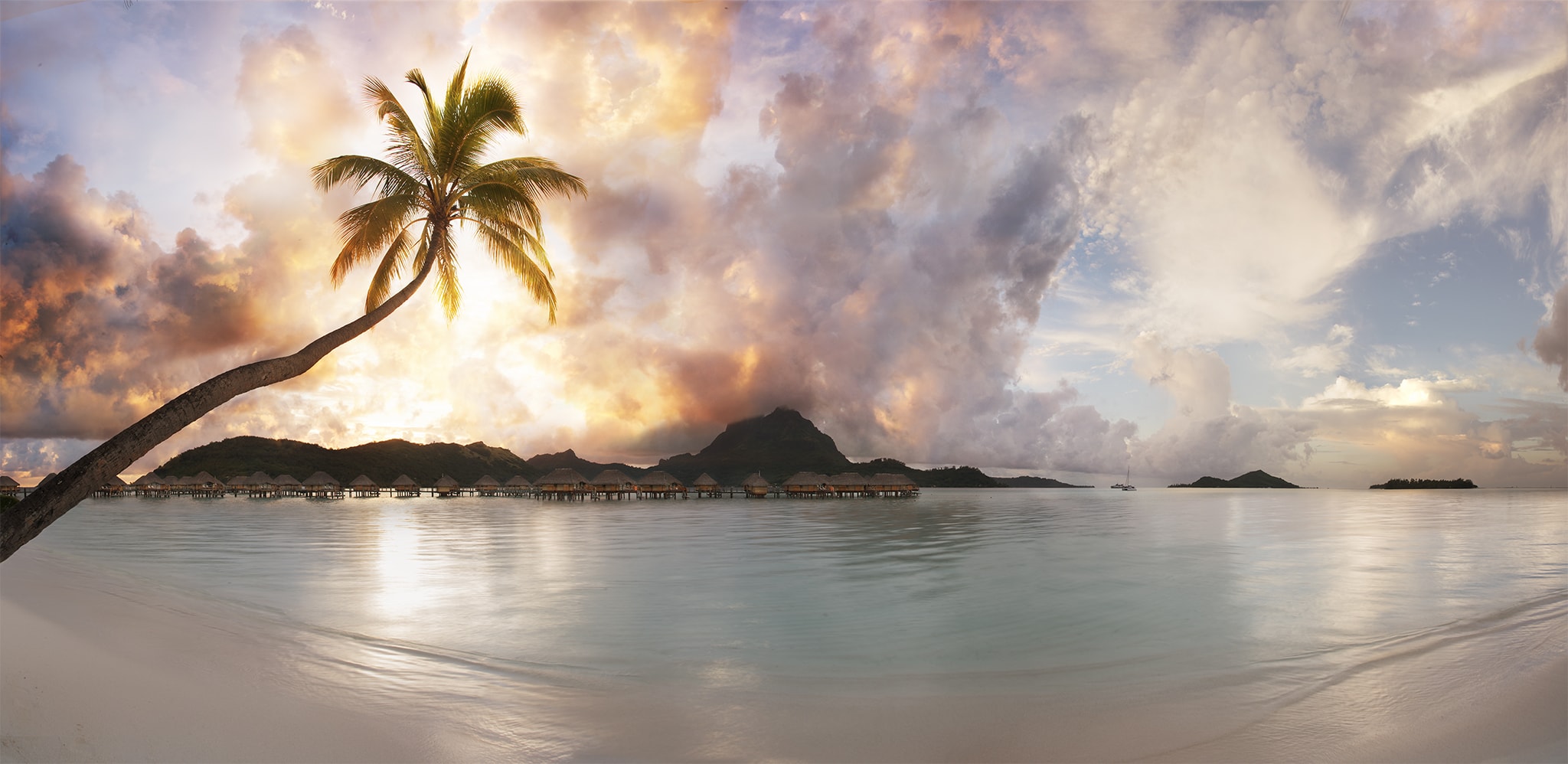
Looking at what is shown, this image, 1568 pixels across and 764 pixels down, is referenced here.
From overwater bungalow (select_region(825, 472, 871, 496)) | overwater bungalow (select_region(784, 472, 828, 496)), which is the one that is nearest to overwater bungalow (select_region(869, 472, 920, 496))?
overwater bungalow (select_region(825, 472, 871, 496))

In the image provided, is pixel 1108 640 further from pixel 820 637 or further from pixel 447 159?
pixel 447 159

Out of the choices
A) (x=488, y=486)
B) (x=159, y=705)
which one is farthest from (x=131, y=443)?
(x=488, y=486)

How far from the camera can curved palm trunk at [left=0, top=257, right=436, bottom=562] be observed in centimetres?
355

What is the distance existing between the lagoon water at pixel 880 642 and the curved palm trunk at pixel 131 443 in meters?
2.38

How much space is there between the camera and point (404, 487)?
262 ft

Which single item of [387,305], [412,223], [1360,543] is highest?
[412,223]

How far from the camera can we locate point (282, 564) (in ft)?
47.6

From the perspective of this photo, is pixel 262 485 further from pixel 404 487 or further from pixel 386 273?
pixel 386 273

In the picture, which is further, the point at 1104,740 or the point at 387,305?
the point at 387,305

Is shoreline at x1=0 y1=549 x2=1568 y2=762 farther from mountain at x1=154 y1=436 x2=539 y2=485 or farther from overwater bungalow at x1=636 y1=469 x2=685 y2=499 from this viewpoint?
mountain at x1=154 y1=436 x2=539 y2=485

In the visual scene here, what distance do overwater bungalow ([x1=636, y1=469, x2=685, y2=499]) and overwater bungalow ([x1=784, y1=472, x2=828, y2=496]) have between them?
37.3ft

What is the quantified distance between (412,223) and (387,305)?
247 centimetres

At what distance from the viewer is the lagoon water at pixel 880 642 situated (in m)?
4.94

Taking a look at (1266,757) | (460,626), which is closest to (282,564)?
(460,626)
